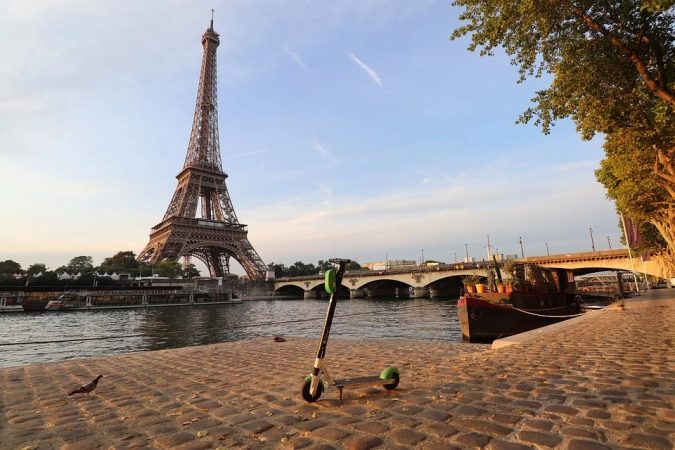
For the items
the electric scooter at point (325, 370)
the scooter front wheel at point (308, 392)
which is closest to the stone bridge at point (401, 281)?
the electric scooter at point (325, 370)

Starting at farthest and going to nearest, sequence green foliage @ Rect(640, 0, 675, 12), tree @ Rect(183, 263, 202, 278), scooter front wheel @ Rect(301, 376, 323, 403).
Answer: tree @ Rect(183, 263, 202, 278)
green foliage @ Rect(640, 0, 675, 12)
scooter front wheel @ Rect(301, 376, 323, 403)

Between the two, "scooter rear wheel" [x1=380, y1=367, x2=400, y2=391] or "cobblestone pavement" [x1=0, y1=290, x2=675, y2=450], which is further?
"scooter rear wheel" [x1=380, y1=367, x2=400, y2=391]

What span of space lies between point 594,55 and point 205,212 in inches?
3499

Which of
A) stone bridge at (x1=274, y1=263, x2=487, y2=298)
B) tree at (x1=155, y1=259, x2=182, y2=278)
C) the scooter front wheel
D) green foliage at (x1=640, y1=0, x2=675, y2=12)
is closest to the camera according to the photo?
the scooter front wheel

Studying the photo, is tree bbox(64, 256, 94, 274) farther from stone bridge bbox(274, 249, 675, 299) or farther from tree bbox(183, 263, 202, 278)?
stone bridge bbox(274, 249, 675, 299)

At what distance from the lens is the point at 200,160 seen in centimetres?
8481

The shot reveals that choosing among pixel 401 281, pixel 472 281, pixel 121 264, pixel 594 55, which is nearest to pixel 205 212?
pixel 121 264

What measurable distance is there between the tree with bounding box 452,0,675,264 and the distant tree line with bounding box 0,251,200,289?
75.4 meters

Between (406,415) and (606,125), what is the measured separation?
1478 cm

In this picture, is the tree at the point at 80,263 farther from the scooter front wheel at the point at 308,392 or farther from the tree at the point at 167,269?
A: the scooter front wheel at the point at 308,392

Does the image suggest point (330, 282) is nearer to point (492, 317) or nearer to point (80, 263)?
point (492, 317)

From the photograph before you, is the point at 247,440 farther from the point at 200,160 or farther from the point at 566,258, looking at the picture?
the point at 200,160

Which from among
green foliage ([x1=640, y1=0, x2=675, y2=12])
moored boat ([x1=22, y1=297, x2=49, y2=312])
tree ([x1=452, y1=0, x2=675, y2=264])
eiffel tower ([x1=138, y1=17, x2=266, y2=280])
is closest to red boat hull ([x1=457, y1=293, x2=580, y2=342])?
tree ([x1=452, y1=0, x2=675, y2=264])

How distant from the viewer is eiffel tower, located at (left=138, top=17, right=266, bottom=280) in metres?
75.2
